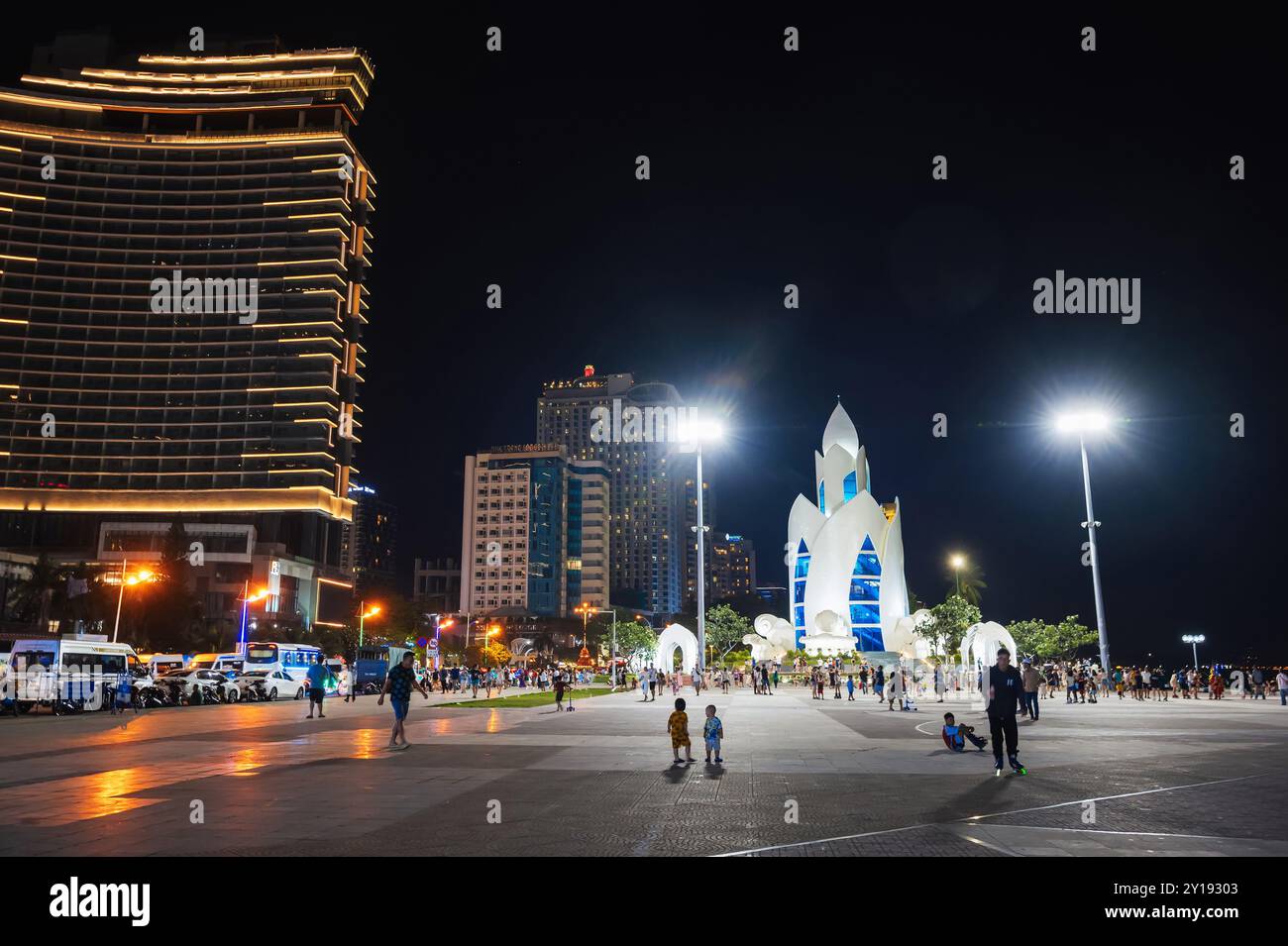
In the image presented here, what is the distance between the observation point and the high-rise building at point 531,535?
17638 centimetres

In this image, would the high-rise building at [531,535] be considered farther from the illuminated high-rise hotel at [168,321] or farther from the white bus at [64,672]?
the white bus at [64,672]

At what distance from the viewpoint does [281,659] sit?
48000 mm

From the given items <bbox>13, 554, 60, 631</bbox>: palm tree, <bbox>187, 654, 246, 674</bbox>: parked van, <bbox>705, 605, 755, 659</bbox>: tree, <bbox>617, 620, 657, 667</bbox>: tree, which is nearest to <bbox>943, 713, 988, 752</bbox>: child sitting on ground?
<bbox>187, 654, 246, 674</bbox>: parked van

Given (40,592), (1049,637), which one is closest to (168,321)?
(40,592)

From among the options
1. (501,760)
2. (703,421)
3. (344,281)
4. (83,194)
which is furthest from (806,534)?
(83,194)

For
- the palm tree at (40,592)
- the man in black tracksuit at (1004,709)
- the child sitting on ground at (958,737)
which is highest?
the palm tree at (40,592)

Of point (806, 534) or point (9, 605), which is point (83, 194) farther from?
point (806, 534)

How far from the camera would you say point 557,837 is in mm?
8102

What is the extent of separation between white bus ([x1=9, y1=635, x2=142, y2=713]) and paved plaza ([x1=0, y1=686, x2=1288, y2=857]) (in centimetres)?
984

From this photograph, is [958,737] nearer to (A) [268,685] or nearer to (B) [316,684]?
(B) [316,684]

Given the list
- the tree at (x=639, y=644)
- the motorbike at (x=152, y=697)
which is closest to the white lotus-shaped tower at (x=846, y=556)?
the tree at (x=639, y=644)

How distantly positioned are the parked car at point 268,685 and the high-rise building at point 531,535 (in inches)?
5021

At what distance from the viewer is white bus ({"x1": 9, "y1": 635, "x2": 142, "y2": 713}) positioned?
28969 mm
